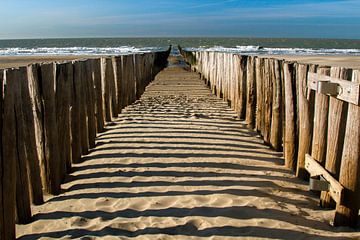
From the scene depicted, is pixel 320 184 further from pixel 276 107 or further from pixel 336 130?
pixel 276 107

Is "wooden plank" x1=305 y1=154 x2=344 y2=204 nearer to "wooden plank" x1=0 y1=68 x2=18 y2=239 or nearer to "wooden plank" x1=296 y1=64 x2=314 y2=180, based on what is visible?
"wooden plank" x1=296 y1=64 x2=314 y2=180

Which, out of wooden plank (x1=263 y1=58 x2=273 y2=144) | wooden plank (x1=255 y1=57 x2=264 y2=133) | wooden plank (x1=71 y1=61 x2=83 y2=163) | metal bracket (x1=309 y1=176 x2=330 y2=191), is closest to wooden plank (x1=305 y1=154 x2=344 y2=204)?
metal bracket (x1=309 y1=176 x2=330 y2=191)

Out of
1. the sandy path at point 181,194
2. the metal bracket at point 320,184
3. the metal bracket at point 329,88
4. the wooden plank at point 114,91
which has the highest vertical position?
the metal bracket at point 329,88

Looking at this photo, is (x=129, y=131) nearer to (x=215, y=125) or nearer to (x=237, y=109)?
(x=215, y=125)

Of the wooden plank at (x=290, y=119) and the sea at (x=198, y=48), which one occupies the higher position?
the sea at (x=198, y=48)

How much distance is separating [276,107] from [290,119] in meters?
0.78

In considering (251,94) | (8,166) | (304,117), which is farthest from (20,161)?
(251,94)

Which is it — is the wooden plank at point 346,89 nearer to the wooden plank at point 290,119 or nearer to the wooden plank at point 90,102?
the wooden plank at point 290,119

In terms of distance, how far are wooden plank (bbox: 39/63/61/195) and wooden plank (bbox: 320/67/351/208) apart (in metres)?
3.04

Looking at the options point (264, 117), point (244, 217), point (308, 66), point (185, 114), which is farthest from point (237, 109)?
point (244, 217)

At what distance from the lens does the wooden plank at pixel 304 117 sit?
476 cm

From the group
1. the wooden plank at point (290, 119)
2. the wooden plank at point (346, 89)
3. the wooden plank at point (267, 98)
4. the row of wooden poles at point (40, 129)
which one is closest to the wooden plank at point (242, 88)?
the wooden plank at point (267, 98)

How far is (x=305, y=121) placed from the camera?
4.83 m

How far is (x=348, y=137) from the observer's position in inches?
144
